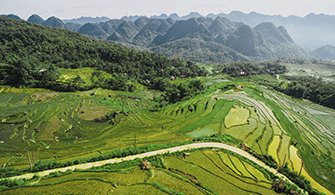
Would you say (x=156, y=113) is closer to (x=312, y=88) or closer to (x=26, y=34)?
(x=312, y=88)

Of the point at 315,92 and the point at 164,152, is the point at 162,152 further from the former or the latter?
the point at 315,92

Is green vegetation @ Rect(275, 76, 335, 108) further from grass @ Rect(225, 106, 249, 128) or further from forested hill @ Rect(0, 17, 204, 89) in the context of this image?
forested hill @ Rect(0, 17, 204, 89)

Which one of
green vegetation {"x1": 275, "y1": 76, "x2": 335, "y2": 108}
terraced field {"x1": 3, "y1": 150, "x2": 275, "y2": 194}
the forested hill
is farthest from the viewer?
the forested hill

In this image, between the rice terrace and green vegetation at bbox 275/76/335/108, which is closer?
the rice terrace

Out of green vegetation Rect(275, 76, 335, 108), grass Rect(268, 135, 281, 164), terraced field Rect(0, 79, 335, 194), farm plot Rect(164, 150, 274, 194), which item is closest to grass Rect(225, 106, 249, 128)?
terraced field Rect(0, 79, 335, 194)

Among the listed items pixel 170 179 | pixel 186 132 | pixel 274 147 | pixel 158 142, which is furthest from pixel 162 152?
pixel 274 147

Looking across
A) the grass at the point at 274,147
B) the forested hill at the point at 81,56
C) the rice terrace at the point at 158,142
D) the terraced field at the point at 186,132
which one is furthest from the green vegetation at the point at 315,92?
the grass at the point at 274,147

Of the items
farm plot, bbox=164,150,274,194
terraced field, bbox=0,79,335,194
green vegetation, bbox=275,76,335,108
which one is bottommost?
green vegetation, bbox=275,76,335,108
